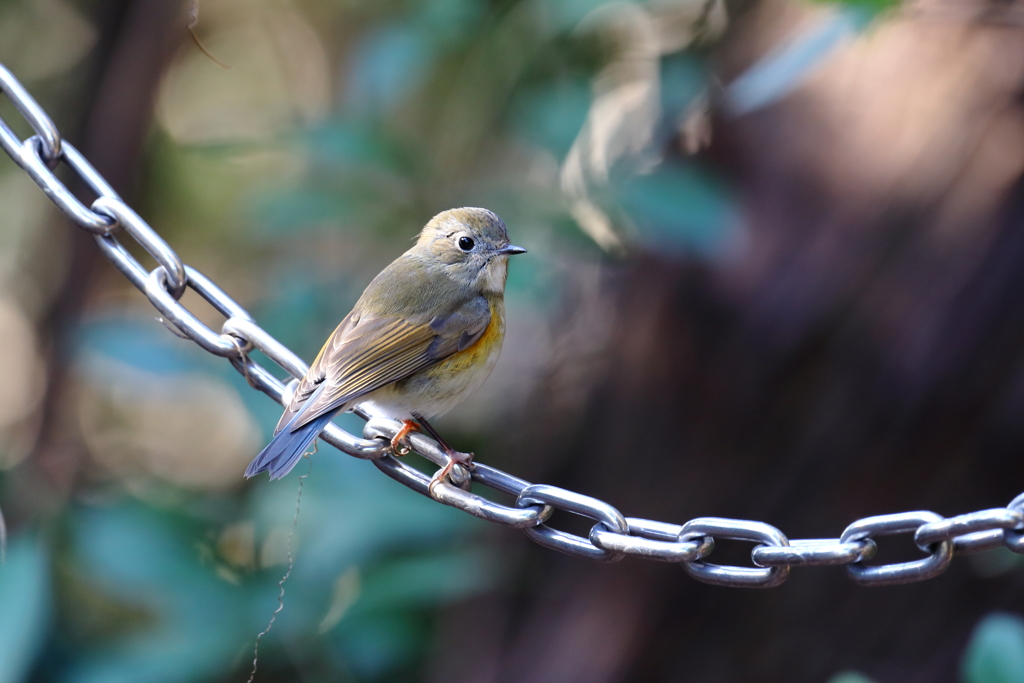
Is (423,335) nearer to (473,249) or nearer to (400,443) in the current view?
(473,249)

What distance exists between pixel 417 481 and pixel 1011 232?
2493 mm

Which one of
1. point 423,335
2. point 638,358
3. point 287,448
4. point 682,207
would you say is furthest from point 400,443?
point 638,358

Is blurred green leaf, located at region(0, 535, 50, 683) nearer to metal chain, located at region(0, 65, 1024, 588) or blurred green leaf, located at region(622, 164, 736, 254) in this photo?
metal chain, located at region(0, 65, 1024, 588)

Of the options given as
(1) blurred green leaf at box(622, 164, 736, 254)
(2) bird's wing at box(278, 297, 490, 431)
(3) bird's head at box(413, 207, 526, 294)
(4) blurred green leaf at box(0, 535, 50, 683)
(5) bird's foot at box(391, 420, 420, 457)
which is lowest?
(4) blurred green leaf at box(0, 535, 50, 683)

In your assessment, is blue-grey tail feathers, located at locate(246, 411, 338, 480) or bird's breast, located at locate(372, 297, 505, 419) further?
bird's breast, located at locate(372, 297, 505, 419)

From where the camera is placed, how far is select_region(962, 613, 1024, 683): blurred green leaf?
195 cm

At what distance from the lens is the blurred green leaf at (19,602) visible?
7.73 feet

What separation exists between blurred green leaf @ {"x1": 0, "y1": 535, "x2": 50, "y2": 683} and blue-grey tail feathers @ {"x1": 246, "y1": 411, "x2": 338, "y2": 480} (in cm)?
84

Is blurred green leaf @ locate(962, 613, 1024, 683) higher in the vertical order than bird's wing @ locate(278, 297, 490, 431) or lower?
lower

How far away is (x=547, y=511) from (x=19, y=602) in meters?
1.64

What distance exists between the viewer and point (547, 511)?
62.2 inches

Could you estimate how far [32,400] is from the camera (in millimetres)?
5094

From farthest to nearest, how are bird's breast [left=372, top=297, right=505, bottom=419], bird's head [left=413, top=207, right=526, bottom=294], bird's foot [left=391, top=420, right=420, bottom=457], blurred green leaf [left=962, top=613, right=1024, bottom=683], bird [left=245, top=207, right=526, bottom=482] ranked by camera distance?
bird's head [left=413, top=207, right=526, bottom=294] < bird's breast [left=372, top=297, right=505, bottom=419] < bird [left=245, top=207, right=526, bottom=482] < bird's foot [left=391, top=420, right=420, bottom=457] < blurred green leaf [left=962, top=613, right=1024, bottom=683]

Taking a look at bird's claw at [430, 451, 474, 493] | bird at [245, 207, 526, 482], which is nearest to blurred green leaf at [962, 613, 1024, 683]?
bird's claw at [430, 451, 474, 493]
